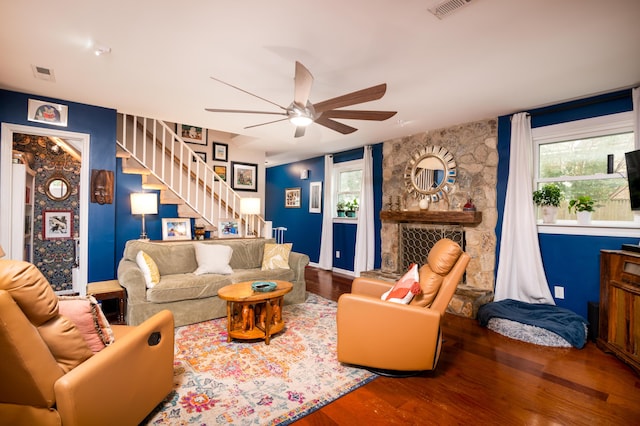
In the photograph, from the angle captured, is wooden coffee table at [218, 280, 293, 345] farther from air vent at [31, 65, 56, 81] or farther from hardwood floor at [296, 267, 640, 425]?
air vent at [31, 65, 56, 81]

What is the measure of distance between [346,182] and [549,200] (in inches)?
142

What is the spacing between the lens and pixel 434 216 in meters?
4.45

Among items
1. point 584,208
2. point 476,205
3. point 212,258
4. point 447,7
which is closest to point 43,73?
point 212,258

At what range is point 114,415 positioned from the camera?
1431 millimetres

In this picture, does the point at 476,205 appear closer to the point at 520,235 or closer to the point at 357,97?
the point at 520,235

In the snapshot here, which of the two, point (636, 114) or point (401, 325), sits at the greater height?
point (636, 114)

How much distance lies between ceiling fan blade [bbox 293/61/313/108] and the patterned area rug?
83.1 inches

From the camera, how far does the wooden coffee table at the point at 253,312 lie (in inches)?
110

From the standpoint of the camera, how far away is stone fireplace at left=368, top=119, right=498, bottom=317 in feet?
13.3

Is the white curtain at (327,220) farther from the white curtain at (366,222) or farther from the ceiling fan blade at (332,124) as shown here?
the ceiling fan blade at (332,124)

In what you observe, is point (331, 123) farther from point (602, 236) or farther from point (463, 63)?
point (602, 236)

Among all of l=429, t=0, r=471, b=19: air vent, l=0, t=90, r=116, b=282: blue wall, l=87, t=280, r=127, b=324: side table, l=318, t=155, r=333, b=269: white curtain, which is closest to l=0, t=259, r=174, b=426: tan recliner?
l=87, t=280, r=127, b=324: side table

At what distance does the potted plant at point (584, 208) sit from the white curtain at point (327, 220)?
13.2ft

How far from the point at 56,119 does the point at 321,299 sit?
399cm
